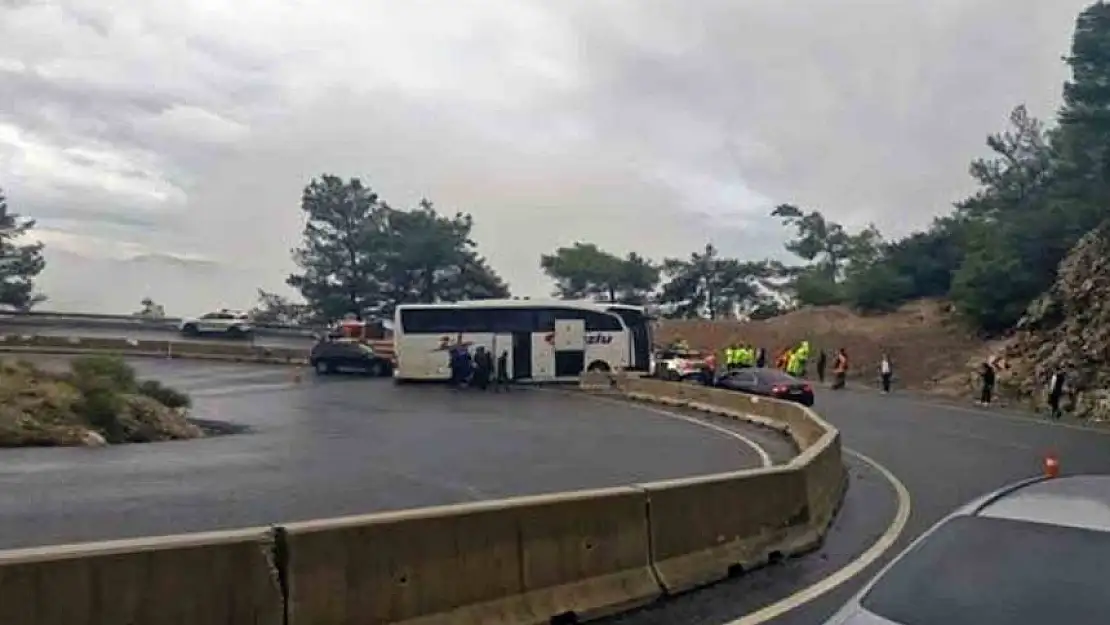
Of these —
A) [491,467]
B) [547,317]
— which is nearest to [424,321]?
[547,317]

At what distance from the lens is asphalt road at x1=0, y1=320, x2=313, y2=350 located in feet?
230

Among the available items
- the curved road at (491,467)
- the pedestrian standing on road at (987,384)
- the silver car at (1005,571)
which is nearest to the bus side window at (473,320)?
the curved road at (491,467)

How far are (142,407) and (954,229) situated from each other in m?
65.1

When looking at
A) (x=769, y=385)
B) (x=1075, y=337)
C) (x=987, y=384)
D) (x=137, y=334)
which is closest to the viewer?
(x=769, y=385)

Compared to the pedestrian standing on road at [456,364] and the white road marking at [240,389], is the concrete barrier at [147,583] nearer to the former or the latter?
the white road marking at [240,389]

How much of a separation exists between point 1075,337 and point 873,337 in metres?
23.3

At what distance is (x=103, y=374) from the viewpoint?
85.9 ft

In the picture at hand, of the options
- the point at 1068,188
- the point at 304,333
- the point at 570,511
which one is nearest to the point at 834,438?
the point at 570,511

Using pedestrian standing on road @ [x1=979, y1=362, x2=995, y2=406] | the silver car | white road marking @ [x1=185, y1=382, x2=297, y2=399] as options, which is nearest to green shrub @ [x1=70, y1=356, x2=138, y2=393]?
white road marking @ [x1=185, y1=382, x2=297, y2=399]

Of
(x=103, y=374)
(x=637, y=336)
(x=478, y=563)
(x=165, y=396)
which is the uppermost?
(x=637, y=336)

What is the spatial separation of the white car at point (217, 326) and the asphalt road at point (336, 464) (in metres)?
40.8

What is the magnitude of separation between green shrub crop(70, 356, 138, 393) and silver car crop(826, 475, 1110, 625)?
73.9ft

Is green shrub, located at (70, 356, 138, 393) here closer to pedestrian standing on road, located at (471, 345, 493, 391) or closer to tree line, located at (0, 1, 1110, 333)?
pedestrian standing on road, located at (471, 345, 493, 391)

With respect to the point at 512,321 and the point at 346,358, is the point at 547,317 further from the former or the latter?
the point at 346,358
